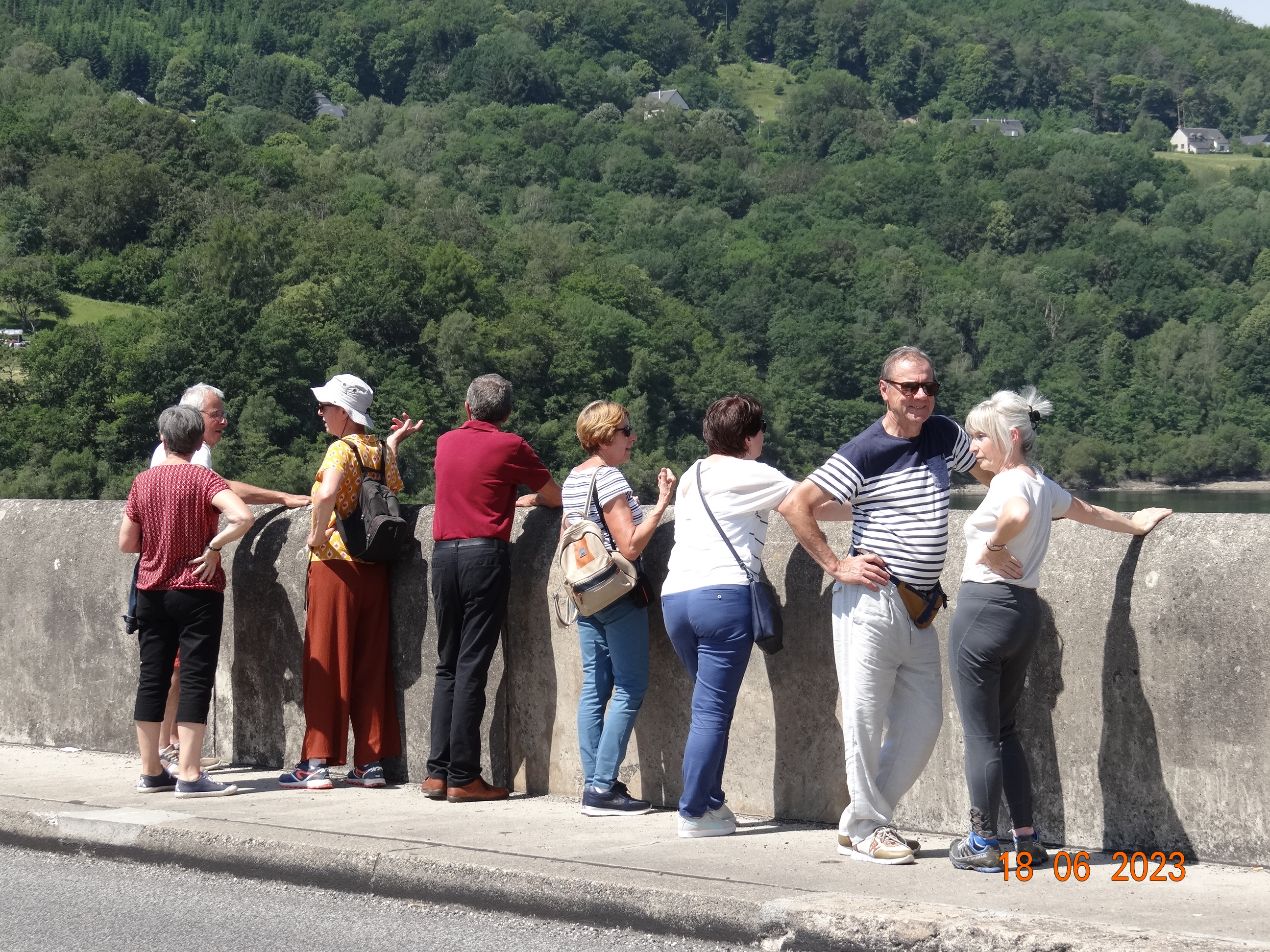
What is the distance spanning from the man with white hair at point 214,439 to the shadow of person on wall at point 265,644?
0.39 feet

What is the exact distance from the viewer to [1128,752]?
4672 mm

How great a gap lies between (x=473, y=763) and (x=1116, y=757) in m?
2.35

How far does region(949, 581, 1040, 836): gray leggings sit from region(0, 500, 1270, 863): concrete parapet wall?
0.28m

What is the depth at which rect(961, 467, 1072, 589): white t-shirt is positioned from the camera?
445 centimetres

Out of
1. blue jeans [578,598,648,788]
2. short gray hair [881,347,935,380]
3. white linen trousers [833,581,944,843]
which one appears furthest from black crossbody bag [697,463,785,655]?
short gray hair [881,347,935,380]

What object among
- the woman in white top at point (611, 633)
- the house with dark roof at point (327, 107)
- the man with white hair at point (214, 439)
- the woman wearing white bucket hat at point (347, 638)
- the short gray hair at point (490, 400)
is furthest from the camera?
the house with dark roof at point (327, 107)

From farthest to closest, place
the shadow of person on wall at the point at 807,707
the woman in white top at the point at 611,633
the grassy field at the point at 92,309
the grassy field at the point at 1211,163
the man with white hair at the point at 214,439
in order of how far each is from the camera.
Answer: the grassy field at the point at 1211,163 < the grassy field at the point at 92,309 < the man with white hair at the point at 214,439 < the woman in white top at the point at 611,633 < the shadow of person on wall at the point at 807,707

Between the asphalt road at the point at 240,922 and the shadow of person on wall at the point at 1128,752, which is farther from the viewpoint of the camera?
the shadow of person on wall at the point at 1128,752

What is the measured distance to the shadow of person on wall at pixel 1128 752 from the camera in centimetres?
462

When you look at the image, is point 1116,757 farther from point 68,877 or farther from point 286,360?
point 286,360

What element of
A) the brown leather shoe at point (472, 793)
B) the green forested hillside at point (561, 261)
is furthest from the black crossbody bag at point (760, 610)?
the green forested hillside at point (561, 261)

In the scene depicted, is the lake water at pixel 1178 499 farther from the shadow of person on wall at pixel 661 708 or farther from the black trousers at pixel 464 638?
the black trousers at pixel 464 638

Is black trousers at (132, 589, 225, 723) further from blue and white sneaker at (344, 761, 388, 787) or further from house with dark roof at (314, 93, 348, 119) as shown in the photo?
house with dark roof at (314, 93, 348, 119)

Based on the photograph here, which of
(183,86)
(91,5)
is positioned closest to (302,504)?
(183,86)
